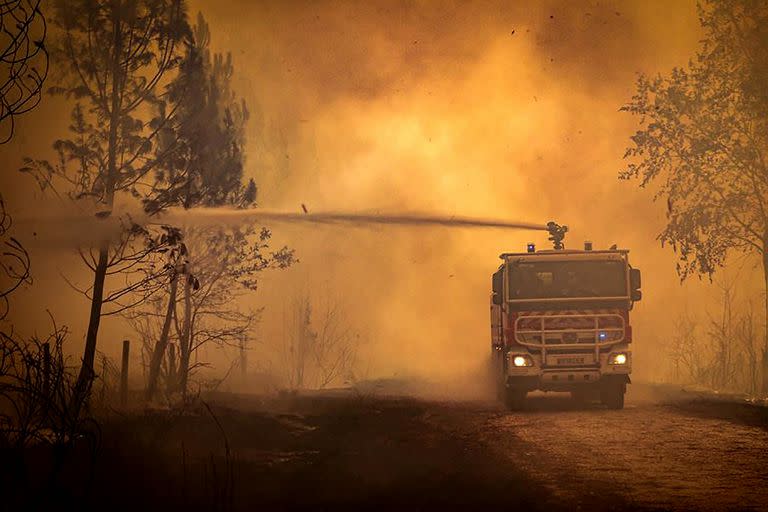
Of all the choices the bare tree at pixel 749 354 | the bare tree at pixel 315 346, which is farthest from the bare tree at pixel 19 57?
the bare tree at pixel 315 346

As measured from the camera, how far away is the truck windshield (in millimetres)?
19656

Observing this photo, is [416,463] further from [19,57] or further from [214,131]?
[214,131]

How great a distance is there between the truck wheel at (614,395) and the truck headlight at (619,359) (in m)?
0.55

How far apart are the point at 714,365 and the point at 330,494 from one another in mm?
22287

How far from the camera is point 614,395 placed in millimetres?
19375

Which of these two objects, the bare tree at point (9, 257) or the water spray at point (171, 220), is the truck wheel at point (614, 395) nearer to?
the water spray at point (171, 220)

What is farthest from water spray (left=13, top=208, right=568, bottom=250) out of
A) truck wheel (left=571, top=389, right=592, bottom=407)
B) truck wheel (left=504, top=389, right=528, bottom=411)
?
truck wheel (left=504, top=389, right=528, bottom=411)

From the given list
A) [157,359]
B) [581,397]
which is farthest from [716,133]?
[157,359]

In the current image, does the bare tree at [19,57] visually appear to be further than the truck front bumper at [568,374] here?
No

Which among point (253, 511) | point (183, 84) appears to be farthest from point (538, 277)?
point (253, 511)

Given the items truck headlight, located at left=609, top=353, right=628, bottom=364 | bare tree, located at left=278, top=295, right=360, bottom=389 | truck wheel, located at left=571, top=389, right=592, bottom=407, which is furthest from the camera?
bare tree, located at left=278, top=295, right=360, bottom=389

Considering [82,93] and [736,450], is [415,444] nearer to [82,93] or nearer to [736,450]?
[736,450]

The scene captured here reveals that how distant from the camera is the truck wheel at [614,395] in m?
19.3

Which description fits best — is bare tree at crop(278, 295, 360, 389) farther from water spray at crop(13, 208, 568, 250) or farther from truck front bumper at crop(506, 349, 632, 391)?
truck front bumper at crop(506, 349, 632, 391)
